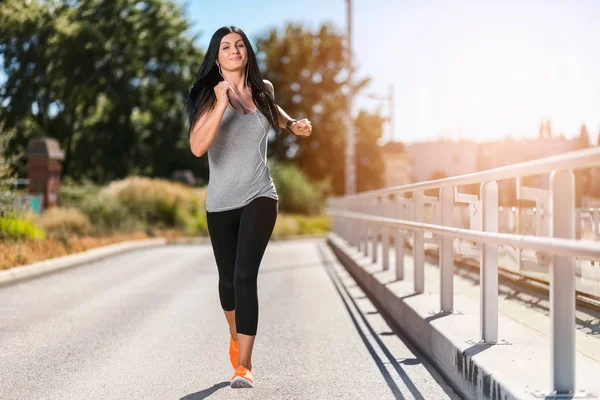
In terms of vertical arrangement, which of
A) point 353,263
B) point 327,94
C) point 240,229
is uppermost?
point 327,94

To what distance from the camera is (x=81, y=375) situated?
17.8 ft

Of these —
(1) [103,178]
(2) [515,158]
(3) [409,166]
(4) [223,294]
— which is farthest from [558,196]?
(3) [409,166]

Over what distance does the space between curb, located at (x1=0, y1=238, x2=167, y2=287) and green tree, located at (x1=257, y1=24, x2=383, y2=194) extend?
31179 millimetres

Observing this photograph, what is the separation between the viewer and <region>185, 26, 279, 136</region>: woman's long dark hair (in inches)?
194

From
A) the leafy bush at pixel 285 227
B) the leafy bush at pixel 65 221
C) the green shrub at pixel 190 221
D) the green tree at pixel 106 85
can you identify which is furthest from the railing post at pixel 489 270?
the green tree at pixel 106 85

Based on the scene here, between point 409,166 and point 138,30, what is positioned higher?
point 138,30

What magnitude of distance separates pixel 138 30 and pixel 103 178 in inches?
310

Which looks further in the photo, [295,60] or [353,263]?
[295,60]

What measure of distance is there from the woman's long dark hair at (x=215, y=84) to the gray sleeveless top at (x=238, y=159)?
14 centimetres

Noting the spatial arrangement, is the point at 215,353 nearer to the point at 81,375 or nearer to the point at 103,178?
the point at 81,375

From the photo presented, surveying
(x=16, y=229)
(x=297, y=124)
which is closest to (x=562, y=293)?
(x=297, y=124)

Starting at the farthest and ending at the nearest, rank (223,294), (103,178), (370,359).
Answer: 1. (103,178)
2. (370,359)
3. (223,294)

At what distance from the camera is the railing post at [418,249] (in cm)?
727

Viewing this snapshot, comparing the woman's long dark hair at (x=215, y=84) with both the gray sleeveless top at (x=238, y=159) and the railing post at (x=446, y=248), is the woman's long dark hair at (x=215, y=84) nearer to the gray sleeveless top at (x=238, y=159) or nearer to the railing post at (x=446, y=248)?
the gray sleeveless top at (x=238, y=159)
